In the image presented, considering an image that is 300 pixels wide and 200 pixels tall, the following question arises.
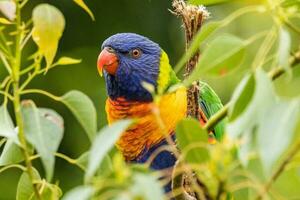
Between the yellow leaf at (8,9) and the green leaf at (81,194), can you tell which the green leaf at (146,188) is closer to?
the green leaf at (81,194)

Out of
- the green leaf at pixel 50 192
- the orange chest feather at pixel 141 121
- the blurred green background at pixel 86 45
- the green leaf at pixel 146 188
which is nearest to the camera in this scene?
the green leaf at pixel 146 188

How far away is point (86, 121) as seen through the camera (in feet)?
3.10

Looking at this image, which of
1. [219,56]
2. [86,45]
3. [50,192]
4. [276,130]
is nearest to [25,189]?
[50,192]

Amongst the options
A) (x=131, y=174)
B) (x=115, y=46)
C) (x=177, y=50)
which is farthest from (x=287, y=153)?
(x=177, y=50)

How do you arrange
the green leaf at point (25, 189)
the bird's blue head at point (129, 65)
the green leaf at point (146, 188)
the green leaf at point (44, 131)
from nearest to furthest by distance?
1. the green leaf at point (146, 188)
2. the green leaf at point (44, 131)
3. the green leaf at point (25, 189)
4. the bird's blue head at point (129, 65)

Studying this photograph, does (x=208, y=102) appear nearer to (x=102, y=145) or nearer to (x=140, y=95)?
(x=140, y=95)

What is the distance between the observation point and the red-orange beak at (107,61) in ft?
7.08

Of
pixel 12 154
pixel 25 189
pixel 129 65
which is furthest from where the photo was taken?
pixel 129 65

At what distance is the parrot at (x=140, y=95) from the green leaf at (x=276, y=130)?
1.20m

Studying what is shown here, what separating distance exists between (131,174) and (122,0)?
158 inches

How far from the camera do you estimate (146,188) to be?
689 mm

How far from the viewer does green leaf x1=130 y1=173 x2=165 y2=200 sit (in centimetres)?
69

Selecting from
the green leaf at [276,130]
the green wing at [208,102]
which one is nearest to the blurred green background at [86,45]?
the green wing at [208,102]

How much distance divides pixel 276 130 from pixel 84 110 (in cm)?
29
